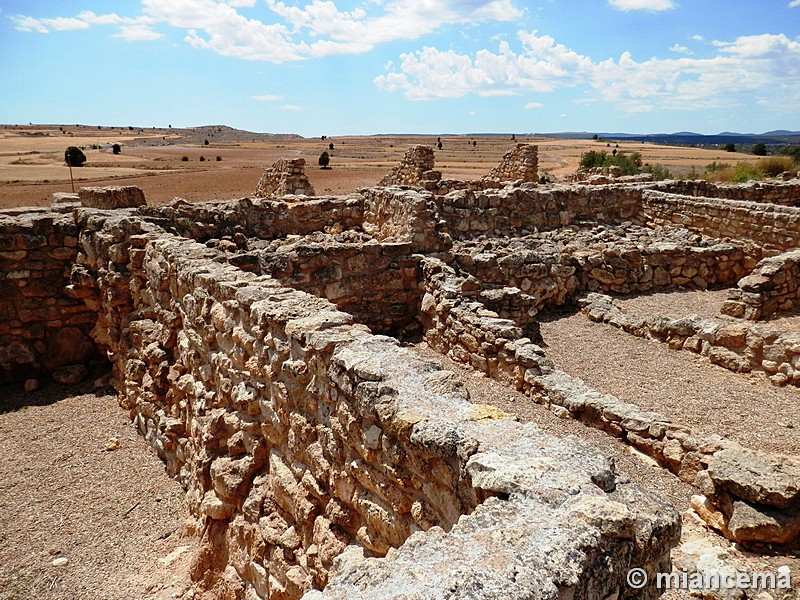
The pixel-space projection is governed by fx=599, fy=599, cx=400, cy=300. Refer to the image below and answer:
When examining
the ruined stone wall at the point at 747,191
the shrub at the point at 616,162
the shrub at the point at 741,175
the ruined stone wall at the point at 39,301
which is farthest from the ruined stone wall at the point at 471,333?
the shrub at the point at 616,162

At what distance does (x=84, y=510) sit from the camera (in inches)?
235

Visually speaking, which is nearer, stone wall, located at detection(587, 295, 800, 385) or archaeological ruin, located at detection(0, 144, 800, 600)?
archaeological ruin, located at detection(0, 144, 800, 600)

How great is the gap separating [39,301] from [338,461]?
6.82 metres

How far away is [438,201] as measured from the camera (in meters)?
13.4

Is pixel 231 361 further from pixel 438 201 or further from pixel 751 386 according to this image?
pixel 438 201

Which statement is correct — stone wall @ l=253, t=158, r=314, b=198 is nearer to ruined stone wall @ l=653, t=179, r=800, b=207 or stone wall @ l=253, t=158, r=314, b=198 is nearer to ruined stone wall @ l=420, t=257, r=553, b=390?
ruined stone wall @ l=420, t=257, r=553, b=390

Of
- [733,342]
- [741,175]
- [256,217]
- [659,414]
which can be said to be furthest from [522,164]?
[659,414]

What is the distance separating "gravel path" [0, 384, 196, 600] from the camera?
16.7 feet

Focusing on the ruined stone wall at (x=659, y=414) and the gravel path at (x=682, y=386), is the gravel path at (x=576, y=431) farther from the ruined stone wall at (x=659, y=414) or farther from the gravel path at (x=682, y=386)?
the gravel path at (x=682, y=386)

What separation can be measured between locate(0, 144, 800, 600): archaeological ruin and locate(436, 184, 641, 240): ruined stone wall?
0.25 ft

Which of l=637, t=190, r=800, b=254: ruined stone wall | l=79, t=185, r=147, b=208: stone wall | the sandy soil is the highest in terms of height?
l=79, t=185, r=147, b=208: stone wall

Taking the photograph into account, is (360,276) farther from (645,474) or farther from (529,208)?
(529,208)

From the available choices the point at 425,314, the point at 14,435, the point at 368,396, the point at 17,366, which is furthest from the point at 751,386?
the point at 17,366

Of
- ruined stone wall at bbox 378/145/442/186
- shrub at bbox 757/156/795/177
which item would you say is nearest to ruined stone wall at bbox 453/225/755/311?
ruined stone wall at bbox 378/145/442/186
